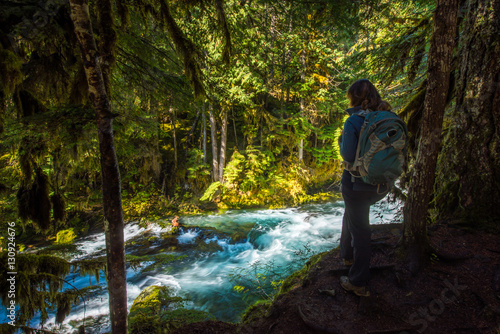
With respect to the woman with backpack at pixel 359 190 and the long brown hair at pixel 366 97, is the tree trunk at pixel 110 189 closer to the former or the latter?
the woman with backpack at pixel 359 190

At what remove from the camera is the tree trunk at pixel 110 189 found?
211cm

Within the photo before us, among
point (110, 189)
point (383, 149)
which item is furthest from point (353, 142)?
point (110, 189)

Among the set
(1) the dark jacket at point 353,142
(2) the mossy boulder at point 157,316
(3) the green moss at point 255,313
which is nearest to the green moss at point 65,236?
(2) the mossy boulder at point 157,316

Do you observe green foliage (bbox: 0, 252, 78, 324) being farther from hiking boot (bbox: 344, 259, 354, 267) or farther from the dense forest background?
hiking boot (bbox: 344, 259, 354, 267)

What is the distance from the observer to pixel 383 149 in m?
2.17

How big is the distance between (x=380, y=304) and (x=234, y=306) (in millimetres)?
3540

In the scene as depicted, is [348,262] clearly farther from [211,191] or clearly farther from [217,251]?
[211,191]

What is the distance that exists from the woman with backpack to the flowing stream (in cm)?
230

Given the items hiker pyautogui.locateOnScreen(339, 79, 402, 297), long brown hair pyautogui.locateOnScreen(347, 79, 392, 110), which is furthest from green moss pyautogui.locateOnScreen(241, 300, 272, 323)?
long brown hair pyautogui.locateOnScreen(347, 79, 392, 110)

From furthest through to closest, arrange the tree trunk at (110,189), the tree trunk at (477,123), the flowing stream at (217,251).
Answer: the flowing stream at (217,251) < the tree trunk at (477,123) < the tree trunk at (110,189)

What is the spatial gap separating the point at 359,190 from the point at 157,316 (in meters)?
3.86

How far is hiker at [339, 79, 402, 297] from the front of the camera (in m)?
2.39

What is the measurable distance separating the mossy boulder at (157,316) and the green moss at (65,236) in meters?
5.50

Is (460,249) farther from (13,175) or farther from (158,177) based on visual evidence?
(158,177)
